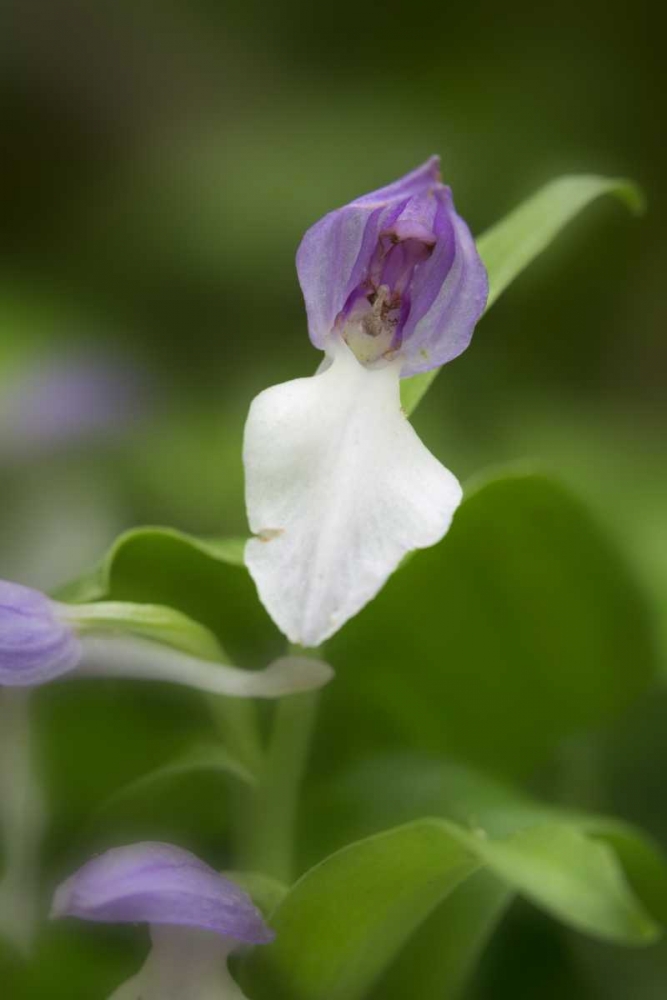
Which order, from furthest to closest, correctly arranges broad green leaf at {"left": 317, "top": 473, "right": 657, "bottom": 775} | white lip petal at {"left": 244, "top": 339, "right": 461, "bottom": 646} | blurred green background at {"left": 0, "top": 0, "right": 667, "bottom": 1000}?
1. blurred green background at {"left": 0, "top": 0, "right": 667, "bottom": 1000}
2. broad green leaf at {"left": 317, "top": 473, "right": 657, "bottom": 775}
3. white lip petal at {"left": 244, "top": 339, "right": 461, "bottom": 646}

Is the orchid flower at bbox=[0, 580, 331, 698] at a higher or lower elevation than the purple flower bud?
lower

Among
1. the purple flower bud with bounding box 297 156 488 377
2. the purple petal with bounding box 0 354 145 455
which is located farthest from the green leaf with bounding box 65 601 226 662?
the purple petal with bounding box 0 354 145 455

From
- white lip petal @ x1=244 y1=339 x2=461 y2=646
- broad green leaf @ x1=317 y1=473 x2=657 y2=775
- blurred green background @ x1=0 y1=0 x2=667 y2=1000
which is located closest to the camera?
white lip petal @ x1=244 y1=339 x2=461 y2=646

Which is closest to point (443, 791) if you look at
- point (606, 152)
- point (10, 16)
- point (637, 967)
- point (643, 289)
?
point (637, 967)

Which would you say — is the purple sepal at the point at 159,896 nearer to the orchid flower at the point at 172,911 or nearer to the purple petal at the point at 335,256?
the orchid flower at the point at 172,911

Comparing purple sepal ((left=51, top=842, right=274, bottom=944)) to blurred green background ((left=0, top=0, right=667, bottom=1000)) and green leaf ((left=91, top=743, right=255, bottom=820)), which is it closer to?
green leaf ((left=91, top=743, right=255, bottom=820))

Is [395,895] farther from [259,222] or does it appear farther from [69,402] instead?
[259,222]

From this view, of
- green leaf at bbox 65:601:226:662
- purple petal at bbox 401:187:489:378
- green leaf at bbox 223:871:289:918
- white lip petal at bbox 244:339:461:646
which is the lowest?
green leaf at bbox 223:871:289:918

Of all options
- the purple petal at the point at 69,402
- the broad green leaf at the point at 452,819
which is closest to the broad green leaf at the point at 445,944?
the broad green leaf at the point at 452,819
